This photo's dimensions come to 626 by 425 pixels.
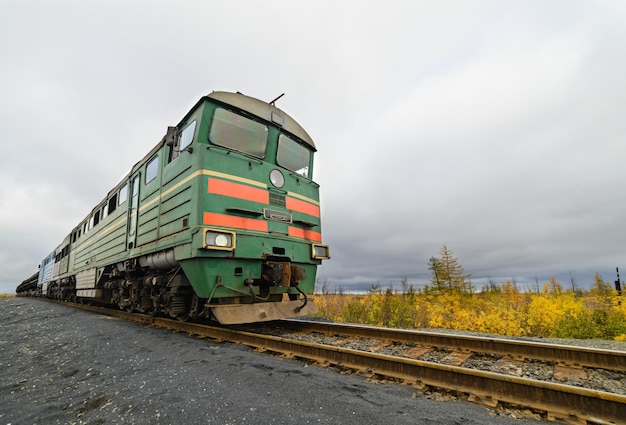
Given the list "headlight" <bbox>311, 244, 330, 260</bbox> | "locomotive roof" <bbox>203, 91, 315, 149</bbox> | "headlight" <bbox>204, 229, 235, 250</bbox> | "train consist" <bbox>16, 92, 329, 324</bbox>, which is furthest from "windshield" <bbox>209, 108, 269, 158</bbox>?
"headlight" <bbox>311, 244, 330, 260</bbox>

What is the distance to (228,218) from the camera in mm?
5117

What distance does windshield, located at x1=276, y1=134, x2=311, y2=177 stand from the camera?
6.50 metres

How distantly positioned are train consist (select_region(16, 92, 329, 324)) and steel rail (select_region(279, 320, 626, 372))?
1.67 meters

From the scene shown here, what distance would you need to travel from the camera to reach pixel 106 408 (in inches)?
105

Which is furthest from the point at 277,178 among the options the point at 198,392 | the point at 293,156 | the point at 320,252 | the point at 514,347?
the point at 514,347

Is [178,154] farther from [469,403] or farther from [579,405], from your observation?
[579,405]

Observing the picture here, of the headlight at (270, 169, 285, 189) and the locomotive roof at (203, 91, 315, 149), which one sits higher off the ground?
the locomotive roof at (203, 91, 315, 149)

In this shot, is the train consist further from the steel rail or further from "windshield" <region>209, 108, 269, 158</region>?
the steel rail

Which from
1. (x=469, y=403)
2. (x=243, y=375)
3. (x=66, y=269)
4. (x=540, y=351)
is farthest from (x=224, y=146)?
(x=66, y=269)

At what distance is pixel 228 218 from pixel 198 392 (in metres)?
2.73

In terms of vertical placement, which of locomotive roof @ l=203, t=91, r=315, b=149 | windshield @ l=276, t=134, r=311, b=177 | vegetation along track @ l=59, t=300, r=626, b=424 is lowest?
vegetation along track @ l=59, t=300, r=626, b=424

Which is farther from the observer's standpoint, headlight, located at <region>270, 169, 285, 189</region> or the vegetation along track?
headlight, located at <region>270, 169, 285, 189</region>

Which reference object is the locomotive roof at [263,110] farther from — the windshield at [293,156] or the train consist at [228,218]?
the windshield at [293,156]

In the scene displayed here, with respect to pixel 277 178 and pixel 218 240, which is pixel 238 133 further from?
pixel 218 240
